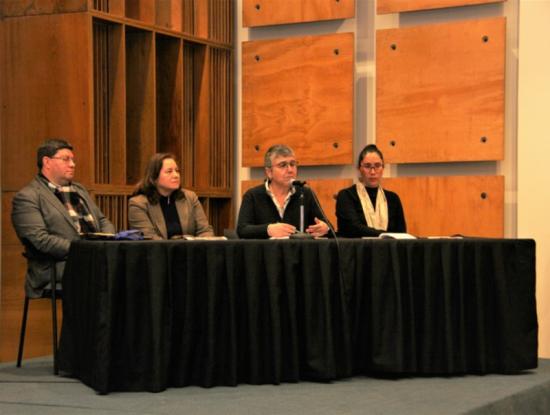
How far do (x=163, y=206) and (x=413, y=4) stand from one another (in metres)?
2.24

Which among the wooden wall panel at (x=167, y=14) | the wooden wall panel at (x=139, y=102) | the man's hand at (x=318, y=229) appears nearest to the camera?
the man's hand at (x=318, y=229)

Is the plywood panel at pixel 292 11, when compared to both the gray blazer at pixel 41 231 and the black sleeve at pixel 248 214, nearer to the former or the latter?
the black sleeve at pixel 248 214

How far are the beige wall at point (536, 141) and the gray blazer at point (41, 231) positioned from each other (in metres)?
2.85

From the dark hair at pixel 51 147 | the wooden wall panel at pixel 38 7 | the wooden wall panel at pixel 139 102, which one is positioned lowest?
the dark hair at pixel 51 147

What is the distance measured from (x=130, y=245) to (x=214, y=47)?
315 cm

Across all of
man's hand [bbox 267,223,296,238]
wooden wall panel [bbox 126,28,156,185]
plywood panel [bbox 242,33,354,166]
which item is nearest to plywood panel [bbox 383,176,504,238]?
plywood panel [bbox 242,33,354,166]

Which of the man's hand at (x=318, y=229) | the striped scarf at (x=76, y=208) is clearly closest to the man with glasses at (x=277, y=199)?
the man's hand at (x=318, y=229)

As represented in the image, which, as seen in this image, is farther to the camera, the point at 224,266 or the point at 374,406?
the point at 224,266

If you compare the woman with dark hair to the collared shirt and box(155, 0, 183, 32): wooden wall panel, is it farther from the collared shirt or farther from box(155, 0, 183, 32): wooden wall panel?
box(155, 0, 183, 32): wooden wall panel

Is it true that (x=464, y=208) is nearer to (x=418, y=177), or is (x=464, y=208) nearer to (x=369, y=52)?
(x=418, y=177)

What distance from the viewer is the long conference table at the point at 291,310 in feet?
14.5

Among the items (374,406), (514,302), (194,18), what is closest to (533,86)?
(514,302)

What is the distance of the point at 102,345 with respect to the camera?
4.36 m

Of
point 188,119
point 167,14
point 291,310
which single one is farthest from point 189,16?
point 291,310
